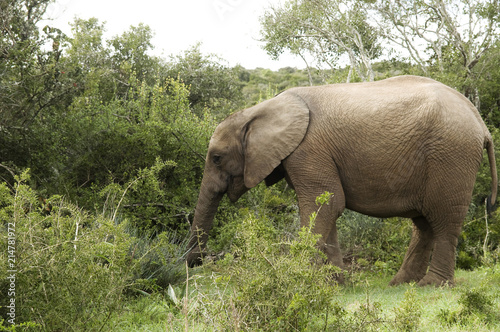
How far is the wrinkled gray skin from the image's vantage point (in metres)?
6.19

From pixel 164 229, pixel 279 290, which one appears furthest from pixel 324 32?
pixel 279 290

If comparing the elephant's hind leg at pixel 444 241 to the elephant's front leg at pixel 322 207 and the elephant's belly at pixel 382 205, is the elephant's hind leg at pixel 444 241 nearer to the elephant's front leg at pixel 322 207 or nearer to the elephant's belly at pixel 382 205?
the elephant's belly at pixel 382 205

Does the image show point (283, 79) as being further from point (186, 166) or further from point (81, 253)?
point (81, 253)

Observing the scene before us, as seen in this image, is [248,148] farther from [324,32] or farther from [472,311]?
[324,32]

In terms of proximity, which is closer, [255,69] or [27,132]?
[27,132]

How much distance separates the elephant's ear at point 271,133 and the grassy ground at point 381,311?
1.63 metres

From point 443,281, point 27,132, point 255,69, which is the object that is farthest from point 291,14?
point 255,69

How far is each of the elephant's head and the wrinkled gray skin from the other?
14 mm

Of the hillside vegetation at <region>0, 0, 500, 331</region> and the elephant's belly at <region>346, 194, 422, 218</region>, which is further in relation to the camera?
the elephant's belly at <region>346, 194, 422, 218</region>

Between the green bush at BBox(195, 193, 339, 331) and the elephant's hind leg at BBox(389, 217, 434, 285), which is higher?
the green bush at BBox(195, 193, 339, 331)

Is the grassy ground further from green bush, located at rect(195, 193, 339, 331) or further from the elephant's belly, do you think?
the elephant's belly

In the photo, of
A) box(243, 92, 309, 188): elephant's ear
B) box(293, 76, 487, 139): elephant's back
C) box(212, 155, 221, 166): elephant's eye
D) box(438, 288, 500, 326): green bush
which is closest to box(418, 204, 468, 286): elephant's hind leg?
box(293, 76, 487, 139): elephant's back

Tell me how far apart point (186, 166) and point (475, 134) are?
14.9ft

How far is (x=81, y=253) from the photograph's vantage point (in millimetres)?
3955
